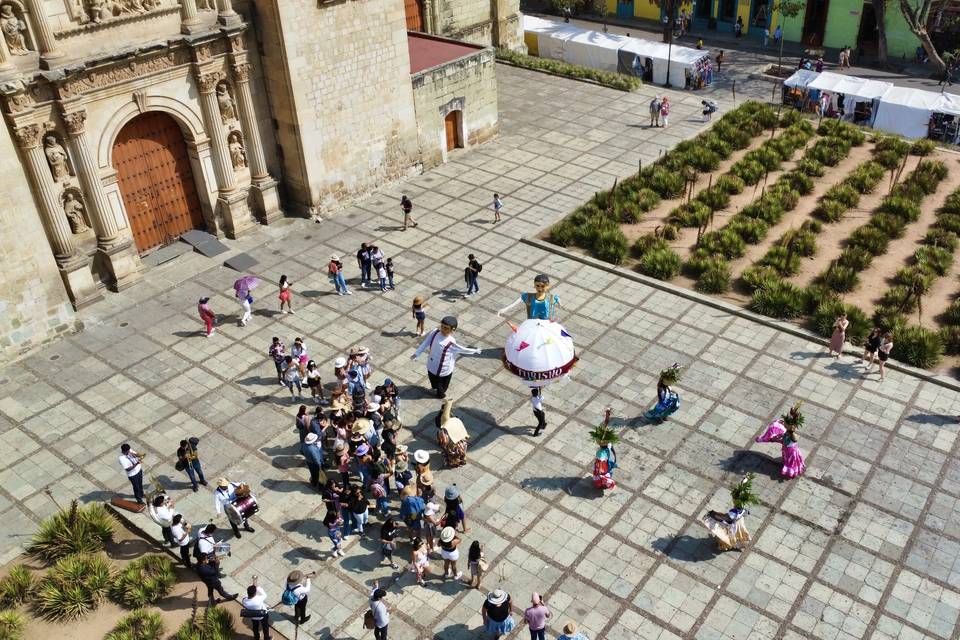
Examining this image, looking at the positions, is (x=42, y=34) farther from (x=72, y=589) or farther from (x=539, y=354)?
(x=539, y=354)

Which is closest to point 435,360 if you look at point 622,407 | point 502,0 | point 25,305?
point 622,407

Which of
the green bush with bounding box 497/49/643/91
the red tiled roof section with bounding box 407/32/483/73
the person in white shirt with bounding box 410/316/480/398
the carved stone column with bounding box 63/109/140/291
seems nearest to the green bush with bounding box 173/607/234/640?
the person in white shirt with bounding box 410/316/480/398

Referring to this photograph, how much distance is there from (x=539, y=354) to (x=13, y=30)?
1572 centimetres

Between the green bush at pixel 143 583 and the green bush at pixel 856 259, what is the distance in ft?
68.8

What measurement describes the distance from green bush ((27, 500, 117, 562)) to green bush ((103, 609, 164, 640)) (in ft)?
7.33

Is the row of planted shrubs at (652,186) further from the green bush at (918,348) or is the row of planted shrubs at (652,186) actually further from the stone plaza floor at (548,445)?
the green bush at (918,348)

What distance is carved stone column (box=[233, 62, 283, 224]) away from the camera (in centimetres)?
2675

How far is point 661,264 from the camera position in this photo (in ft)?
84.8

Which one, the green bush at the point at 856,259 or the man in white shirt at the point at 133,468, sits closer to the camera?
the man in white shirt at the point at 133,468

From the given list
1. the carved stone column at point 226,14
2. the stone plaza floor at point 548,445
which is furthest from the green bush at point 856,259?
the carved stone column at point 226,14

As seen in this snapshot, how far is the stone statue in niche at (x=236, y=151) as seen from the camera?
1086 inches

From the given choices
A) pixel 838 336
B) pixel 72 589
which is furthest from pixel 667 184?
pixel 72 589

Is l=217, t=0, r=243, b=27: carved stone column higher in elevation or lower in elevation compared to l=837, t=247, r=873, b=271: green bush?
higher

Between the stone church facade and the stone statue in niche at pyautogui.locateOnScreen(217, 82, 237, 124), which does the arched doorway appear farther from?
the stone statue in niche at pyautogui.locateOnScreen(217, 82, 237, 124)
